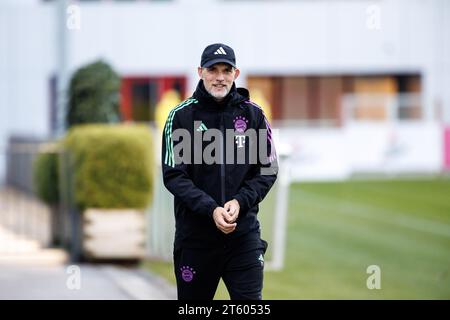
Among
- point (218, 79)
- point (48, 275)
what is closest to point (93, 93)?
point (48, 275)

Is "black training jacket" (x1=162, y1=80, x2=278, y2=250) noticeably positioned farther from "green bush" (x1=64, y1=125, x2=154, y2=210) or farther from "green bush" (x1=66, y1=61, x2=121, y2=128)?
"green bush" (x1=66, y1=61, x2=121, y2=128)

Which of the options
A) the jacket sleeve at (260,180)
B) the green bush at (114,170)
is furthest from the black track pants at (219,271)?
the green bush at (114,170)

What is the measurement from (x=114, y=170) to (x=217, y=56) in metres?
6.56

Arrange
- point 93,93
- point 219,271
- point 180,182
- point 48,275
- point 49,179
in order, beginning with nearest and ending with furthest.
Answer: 1. point 180,182
2. point 219,271
3. point 48,275
4. point 49,179
5. point 93,93

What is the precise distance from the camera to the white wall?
35688 mm

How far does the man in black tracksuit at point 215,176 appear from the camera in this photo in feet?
20.4

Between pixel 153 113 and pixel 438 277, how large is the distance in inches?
1023

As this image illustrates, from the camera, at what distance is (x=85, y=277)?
11.5m

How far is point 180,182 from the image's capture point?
6.17 meters

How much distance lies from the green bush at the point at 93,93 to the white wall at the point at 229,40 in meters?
20.7

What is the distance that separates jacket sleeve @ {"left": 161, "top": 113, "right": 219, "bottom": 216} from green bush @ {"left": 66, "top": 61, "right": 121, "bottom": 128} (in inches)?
335

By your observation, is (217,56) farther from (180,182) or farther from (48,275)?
(48,275)
